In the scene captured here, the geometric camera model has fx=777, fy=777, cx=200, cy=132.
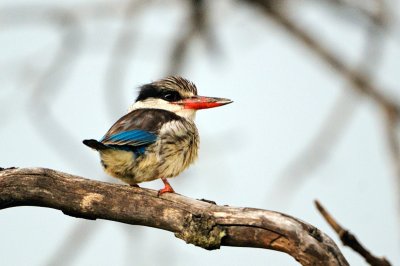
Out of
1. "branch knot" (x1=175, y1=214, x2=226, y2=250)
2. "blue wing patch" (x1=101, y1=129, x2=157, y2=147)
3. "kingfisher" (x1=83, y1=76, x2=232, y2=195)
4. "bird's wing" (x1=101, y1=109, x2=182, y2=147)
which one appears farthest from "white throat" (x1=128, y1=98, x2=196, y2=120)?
"branch knot" (x1=175, y1=214, x2=226, y2=250)

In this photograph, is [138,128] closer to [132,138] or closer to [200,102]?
[132,138]

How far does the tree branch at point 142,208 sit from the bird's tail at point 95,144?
34 cm

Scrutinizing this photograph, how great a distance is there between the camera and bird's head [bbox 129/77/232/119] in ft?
17.4

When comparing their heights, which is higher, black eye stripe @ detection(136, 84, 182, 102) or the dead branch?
black eye stripe @ detection(136, 84, 182, 102)

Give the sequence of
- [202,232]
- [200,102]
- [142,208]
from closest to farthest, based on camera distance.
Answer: [202,232], [142,208], [200,102]

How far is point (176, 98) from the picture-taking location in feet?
17.5

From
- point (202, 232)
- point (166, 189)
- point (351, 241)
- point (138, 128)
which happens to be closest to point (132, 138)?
point (138, 128)

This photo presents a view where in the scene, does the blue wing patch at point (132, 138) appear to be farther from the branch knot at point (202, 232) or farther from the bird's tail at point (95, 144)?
the branch knot at point (202, 232)

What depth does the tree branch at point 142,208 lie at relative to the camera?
3.45 meters

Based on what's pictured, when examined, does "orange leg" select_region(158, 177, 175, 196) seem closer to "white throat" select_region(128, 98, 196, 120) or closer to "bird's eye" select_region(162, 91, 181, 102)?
"white throat" select_region(128, 98, 196, 120)

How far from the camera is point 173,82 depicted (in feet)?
17.6

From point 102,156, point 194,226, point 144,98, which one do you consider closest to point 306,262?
point 194,226

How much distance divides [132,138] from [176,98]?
0.92 m

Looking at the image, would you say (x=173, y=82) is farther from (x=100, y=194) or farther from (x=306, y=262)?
(x=306, y=262)
